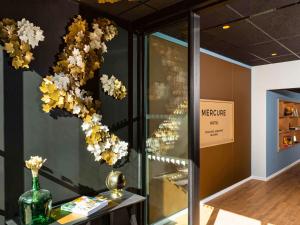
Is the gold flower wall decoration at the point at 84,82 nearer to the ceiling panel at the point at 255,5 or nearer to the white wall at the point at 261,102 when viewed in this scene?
the ceiling panel at the point at 255,5

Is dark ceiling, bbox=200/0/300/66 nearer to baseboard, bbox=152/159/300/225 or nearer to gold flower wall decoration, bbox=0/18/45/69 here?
gold flower wall decoration, bbox=0/18/45/69

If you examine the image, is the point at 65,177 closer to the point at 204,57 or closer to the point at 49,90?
the point at 49,90

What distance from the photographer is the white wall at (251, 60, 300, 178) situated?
5410 millimetres

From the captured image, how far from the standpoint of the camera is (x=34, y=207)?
1760 mm

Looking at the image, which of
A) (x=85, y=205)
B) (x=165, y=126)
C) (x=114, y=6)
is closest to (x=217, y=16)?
(x=114, y=6)

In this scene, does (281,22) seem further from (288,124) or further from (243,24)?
(288,124)

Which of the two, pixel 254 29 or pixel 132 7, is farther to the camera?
pixel 254 29

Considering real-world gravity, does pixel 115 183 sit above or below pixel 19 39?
below

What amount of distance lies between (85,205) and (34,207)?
1.32 ft

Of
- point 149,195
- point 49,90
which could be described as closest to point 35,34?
point 49,90

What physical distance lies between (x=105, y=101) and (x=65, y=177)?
836 millimetres

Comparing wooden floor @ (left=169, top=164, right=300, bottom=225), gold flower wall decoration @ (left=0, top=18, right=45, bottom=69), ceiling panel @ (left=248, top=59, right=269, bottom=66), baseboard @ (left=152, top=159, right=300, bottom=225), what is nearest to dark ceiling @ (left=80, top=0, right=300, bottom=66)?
ceiling panel @ (left=248, top=59, right=269, bottom=66)

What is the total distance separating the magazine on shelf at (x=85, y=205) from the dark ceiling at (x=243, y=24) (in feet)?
5.54

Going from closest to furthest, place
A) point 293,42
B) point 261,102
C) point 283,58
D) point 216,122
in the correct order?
point 293,42 < point 216,122 < point 283,58 < point 261,102
